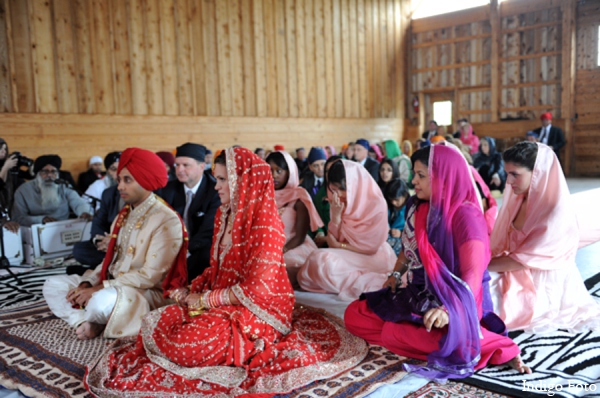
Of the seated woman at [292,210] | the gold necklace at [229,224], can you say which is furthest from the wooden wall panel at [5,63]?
the gold necklace at [229,224]

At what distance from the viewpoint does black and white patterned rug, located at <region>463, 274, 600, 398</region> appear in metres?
1.98

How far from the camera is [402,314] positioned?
2303mm

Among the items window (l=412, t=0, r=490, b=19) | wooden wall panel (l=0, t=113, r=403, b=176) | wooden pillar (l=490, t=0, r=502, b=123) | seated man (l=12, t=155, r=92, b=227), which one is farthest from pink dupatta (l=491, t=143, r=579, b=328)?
window (l=412, t=0, r=490, b=19)

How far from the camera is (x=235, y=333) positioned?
85.7 inches

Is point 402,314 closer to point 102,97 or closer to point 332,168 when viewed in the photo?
point 332,168

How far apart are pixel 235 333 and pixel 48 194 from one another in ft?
12.0

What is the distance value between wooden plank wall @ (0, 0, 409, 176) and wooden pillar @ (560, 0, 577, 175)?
364 cm

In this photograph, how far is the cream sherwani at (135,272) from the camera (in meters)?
2.59

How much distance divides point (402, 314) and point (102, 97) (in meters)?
6.64

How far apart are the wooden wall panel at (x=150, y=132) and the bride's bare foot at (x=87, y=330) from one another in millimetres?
5105

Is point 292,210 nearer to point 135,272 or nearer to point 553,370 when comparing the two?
point 135,272

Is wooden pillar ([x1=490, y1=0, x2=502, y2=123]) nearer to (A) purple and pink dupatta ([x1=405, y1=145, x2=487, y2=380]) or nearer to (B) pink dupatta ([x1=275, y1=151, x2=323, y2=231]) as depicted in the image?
(B) pink dupatta ([x1=275, y1=151, x2=323, y2=231])

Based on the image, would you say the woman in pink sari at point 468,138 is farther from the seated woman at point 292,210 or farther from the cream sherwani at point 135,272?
the cream sherwani at point 135,272

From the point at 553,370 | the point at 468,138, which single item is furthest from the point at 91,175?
the point at 468,138
